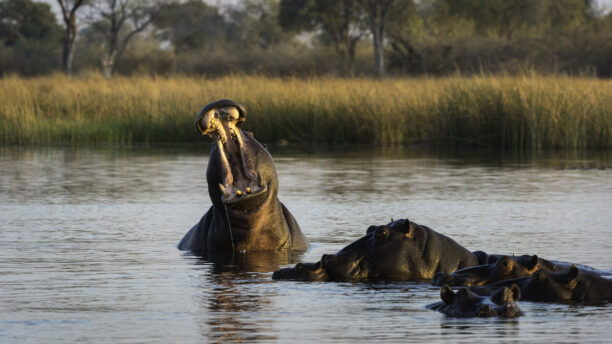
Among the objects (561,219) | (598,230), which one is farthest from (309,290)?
(561,219)

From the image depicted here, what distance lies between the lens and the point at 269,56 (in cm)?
4397

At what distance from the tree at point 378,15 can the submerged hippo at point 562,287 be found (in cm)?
3640

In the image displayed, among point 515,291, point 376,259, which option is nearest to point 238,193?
point 376,259

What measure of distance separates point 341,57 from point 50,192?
3155 cm

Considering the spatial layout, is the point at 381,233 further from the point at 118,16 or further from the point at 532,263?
the point at 118,16

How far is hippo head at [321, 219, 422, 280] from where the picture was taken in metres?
5.77

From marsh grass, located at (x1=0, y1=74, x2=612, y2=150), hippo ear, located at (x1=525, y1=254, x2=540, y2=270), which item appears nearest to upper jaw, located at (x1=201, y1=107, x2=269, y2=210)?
hippo ear, located at (x1=525, y1=254, x2=540, y2=270)

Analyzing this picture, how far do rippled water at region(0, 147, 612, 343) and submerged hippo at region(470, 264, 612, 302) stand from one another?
114mm

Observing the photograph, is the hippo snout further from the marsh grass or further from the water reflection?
the marsh grass

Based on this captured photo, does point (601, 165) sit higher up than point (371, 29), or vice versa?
point (371, 29)

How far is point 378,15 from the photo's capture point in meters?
43.8

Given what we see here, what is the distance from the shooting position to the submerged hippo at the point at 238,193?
6090mm

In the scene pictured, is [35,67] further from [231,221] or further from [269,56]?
[231,221]

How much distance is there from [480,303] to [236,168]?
1.92m
